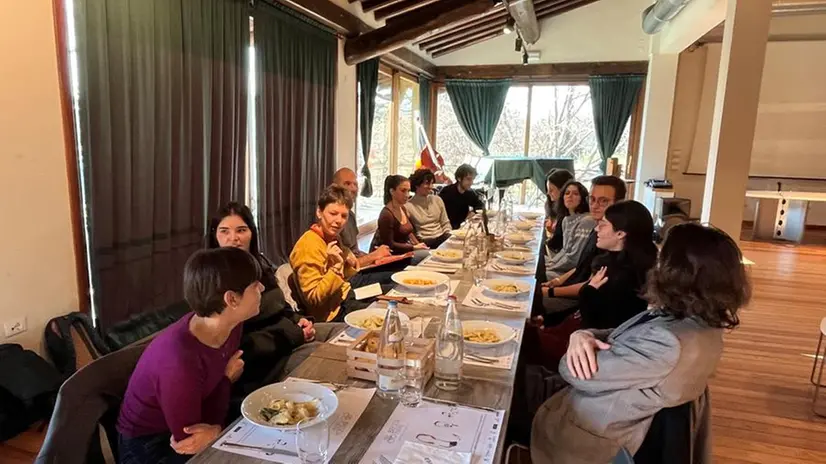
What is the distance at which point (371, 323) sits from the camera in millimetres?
1782

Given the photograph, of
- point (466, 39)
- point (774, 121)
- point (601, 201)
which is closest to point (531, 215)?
point (601, 201)

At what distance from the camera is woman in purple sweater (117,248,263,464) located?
126cm

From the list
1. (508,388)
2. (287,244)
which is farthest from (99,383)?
(287,244)

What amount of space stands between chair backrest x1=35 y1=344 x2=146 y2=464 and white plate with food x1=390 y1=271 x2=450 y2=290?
1.10 metres

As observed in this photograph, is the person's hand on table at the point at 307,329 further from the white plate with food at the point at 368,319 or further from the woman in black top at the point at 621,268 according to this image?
the woman in black top at the point at 621,268

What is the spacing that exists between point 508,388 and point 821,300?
4.70 m

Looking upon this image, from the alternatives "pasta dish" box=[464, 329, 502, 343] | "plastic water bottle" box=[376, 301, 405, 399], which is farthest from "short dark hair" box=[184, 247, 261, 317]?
"pasta dish" box=[464, 329, 502, 343]

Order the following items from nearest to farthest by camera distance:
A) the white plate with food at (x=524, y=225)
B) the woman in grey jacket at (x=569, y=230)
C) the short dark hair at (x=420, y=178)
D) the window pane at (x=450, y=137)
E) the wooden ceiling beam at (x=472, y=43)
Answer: the woman in grey jacket at (x=569, y=230)
the white plate with food at (x=524, y=225)
the short dark hair at (x=420, y=178)
the wooden ceiling beam at (x=472, y=43)
the window pane at (x=450, y=137)

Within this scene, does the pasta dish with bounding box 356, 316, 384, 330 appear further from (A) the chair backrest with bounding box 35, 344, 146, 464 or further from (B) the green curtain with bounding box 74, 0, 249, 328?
(B) the green curtain with bounding box 74, 0, 249, 328

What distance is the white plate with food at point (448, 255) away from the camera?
2832 mm

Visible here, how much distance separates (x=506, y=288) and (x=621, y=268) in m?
0.47

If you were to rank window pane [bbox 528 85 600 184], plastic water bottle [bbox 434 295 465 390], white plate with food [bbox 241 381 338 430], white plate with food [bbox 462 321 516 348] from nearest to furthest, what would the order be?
1. white plate with food [bbox 241 381 338 430]
2. plastic water bottle [bbox 434 295 465 390]
3. white plate with food [bbox 462 321 516 348]
4. window pane [bbox 528 85 600 184]

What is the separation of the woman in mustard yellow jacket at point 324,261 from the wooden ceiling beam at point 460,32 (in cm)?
587

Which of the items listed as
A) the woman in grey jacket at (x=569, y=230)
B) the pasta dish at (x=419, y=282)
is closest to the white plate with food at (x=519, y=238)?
the woman in grey jacket at (x=569, y=230)
